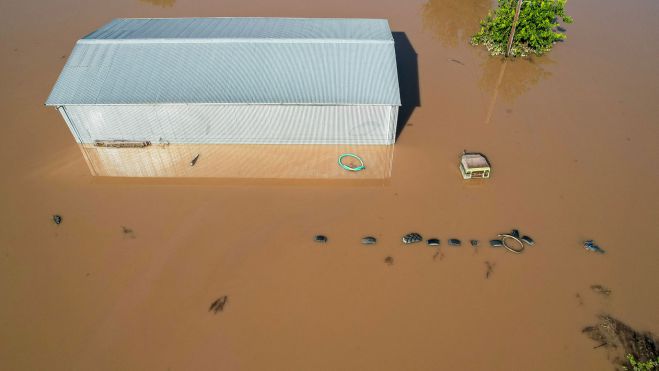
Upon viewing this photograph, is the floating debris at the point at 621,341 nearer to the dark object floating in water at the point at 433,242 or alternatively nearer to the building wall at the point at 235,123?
the dark object floating in water at the point at 433,242

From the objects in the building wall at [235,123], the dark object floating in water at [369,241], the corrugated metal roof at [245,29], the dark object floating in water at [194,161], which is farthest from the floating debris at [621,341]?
the dark object floating in water at [194,161]

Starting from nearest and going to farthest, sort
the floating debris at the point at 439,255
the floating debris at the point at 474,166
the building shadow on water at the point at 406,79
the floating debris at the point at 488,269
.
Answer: the floating debris at the point at 488,269 < the floating debris at the point at 439,255 < the floating debris at the point at 474,166 < the building shadow on water at the point at 406,79

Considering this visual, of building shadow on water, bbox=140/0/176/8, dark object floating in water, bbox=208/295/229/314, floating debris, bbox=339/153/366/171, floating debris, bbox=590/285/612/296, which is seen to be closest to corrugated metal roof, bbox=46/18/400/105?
floating debris, bbox=339/153/366/171

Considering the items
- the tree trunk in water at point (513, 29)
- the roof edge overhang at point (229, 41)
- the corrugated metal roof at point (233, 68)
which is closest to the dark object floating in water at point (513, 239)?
the corrugated metal roof at point (233, 68)

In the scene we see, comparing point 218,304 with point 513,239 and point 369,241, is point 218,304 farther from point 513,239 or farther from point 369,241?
point 513,239

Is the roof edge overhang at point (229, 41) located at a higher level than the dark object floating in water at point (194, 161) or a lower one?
higher

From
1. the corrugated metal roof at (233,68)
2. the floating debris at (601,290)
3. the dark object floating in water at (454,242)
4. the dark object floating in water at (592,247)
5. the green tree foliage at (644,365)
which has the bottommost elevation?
the floating debris at (601,290)

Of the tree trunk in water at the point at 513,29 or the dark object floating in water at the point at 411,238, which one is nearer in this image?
the dark object floating in water at the point at 411,238

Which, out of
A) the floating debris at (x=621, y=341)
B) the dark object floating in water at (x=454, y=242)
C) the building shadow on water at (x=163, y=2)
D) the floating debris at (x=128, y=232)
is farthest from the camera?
the building shadow on water at (x=163, y=2)
